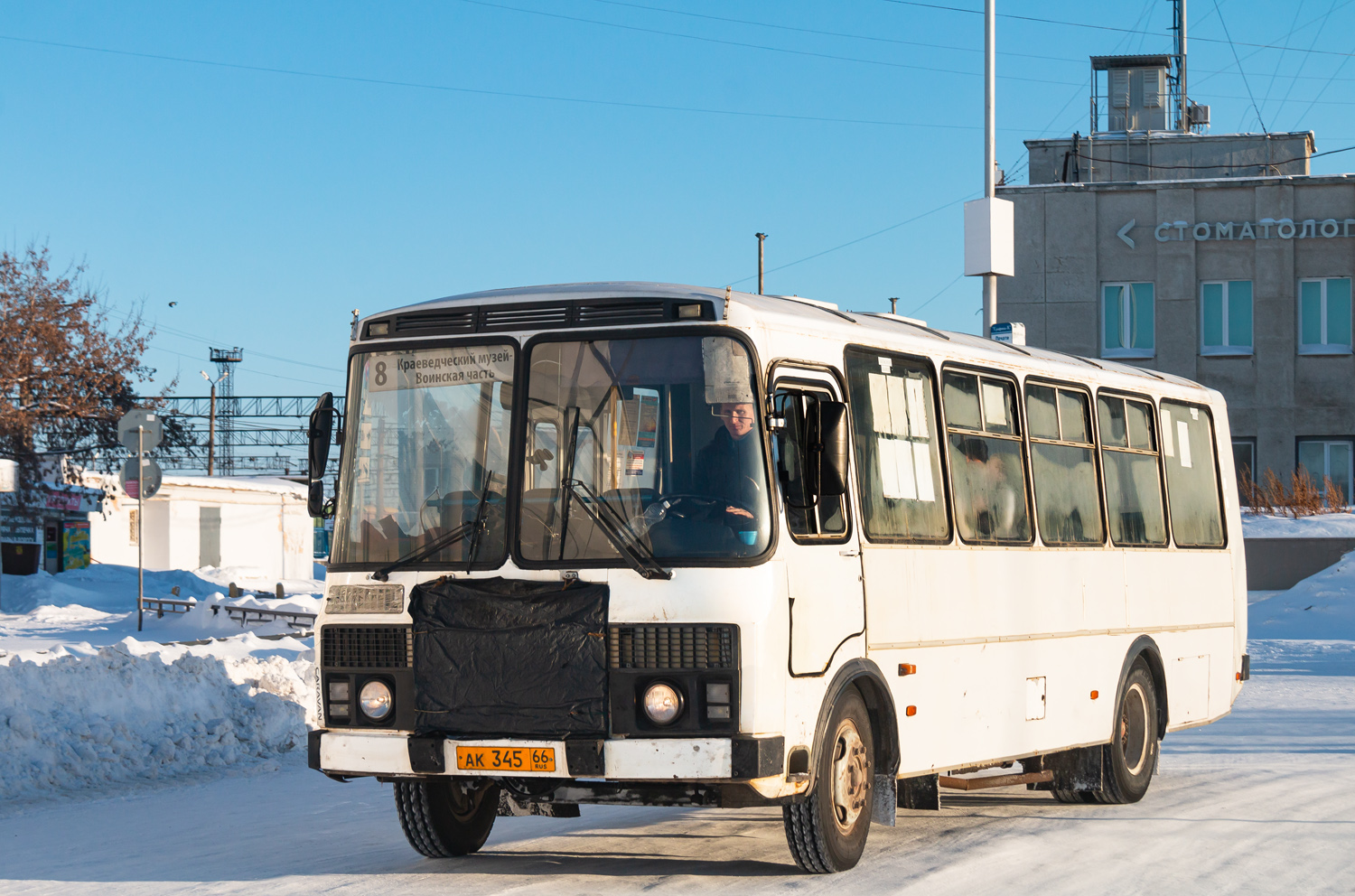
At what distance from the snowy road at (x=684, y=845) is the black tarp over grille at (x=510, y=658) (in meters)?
0.84

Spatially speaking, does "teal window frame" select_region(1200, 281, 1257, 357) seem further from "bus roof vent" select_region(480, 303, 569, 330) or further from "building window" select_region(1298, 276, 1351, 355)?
"bus roof vent" select_region(480, 303, 569, 330)

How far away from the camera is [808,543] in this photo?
8.20 m

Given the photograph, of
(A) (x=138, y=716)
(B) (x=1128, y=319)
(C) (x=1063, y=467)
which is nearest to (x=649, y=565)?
(C) (x=1063, y=467)

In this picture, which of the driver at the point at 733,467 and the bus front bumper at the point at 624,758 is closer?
the bus front bumper at the point at 624,758

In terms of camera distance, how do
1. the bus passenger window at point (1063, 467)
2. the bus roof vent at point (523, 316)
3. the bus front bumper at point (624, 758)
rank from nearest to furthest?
1. the bus front bumper at point (624, 758)
2. the bus roof vent at point (523, 316)
3. the bus passenger window at point (1063, 467)

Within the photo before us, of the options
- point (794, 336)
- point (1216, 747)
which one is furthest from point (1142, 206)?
point (794, 336)

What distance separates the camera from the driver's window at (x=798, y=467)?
809cm

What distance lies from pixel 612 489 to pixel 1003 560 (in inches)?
129

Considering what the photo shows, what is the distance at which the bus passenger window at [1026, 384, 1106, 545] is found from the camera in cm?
1103

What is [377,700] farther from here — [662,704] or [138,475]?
[138,475]

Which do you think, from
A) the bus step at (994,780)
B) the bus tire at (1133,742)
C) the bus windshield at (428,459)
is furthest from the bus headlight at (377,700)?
the bus tire at (1133,742)

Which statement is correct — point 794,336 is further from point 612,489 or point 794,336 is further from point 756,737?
point 756,737

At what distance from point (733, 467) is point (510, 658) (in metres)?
1.39

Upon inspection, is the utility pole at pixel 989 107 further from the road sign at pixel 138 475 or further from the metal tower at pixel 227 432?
the metal tower at pixel 227 432
